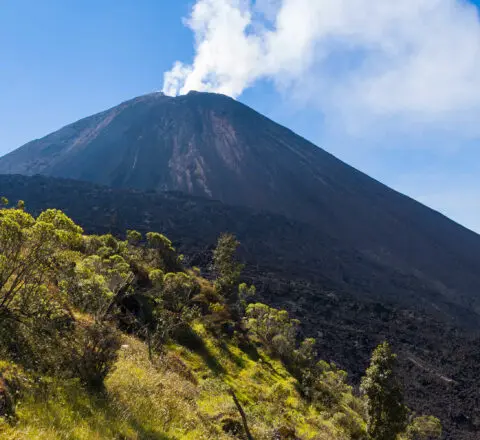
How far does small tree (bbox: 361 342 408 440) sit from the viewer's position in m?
14.5

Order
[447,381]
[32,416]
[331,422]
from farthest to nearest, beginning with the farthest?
1. [447,381]
2. [331,422]
3. [32,416]

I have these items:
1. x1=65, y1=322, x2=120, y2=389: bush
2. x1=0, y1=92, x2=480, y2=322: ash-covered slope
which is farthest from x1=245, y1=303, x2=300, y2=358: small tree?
x1=0, y1=92, x2=480, y2=322: ash-covered slope

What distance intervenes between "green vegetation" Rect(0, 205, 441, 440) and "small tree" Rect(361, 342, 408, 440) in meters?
0.04

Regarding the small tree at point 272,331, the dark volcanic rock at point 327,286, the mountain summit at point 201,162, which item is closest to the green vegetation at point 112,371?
the small tree at point 272,331

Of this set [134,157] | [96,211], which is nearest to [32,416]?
[96,211]

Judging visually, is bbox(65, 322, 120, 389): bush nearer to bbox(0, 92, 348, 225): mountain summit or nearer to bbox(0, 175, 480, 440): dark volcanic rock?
bbox(0, 175, 480, 440): dark volcanic rock

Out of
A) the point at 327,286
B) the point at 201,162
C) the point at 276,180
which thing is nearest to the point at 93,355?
the point at 327,286

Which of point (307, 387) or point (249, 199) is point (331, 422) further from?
point (249, 199)

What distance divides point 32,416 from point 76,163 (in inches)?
7042

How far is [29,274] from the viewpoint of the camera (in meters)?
7.29

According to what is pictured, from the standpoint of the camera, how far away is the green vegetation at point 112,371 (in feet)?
18.6

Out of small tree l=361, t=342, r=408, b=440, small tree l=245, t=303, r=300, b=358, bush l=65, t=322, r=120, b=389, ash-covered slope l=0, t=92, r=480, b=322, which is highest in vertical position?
ash-covered slope l=0, t=92, r=480, b=322

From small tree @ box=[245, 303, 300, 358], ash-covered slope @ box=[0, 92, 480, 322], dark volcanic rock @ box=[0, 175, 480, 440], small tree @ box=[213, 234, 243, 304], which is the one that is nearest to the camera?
small tree @ box=[245, 303, 300, 358]

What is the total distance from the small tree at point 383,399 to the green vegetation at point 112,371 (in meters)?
0.04
